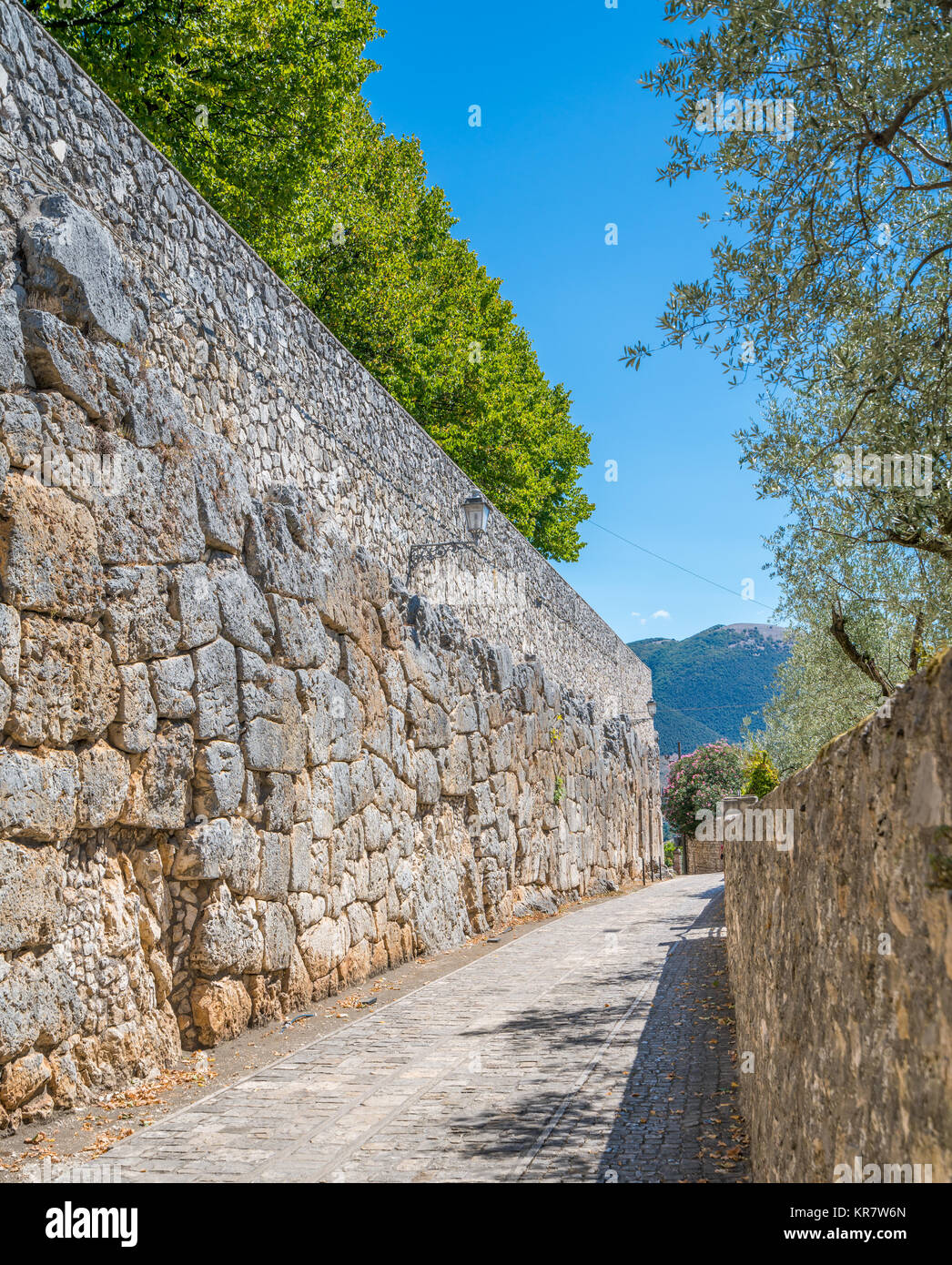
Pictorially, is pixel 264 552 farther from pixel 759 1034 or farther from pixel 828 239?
pixel 759 1034

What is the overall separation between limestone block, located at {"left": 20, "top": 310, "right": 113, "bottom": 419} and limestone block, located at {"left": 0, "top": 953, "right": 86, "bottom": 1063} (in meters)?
3.18

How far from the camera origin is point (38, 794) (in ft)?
16.6

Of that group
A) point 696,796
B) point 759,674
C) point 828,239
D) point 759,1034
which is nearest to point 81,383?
point 828,239

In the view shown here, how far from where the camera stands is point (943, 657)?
5.37 feet

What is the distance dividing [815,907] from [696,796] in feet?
113

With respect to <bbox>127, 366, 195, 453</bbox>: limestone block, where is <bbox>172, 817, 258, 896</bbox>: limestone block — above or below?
below

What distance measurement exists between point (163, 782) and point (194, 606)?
4.06 ft

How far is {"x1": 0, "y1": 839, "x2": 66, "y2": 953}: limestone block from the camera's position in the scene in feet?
15.7

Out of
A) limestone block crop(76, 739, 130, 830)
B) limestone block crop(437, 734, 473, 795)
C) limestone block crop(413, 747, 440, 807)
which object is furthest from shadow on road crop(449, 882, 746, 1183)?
limestone block crop(437, 734, 473, 795)

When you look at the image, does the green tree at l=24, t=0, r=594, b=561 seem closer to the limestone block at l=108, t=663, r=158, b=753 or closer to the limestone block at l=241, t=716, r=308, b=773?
the limestone block at l=241, t=716, r=308, b=773

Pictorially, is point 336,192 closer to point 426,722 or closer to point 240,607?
point 426,722

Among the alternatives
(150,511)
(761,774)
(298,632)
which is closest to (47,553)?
(150,511)

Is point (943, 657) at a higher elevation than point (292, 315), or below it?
below

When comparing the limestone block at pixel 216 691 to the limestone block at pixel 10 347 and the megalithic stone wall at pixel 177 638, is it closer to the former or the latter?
the megalithic stone wall at pixel 177 638
